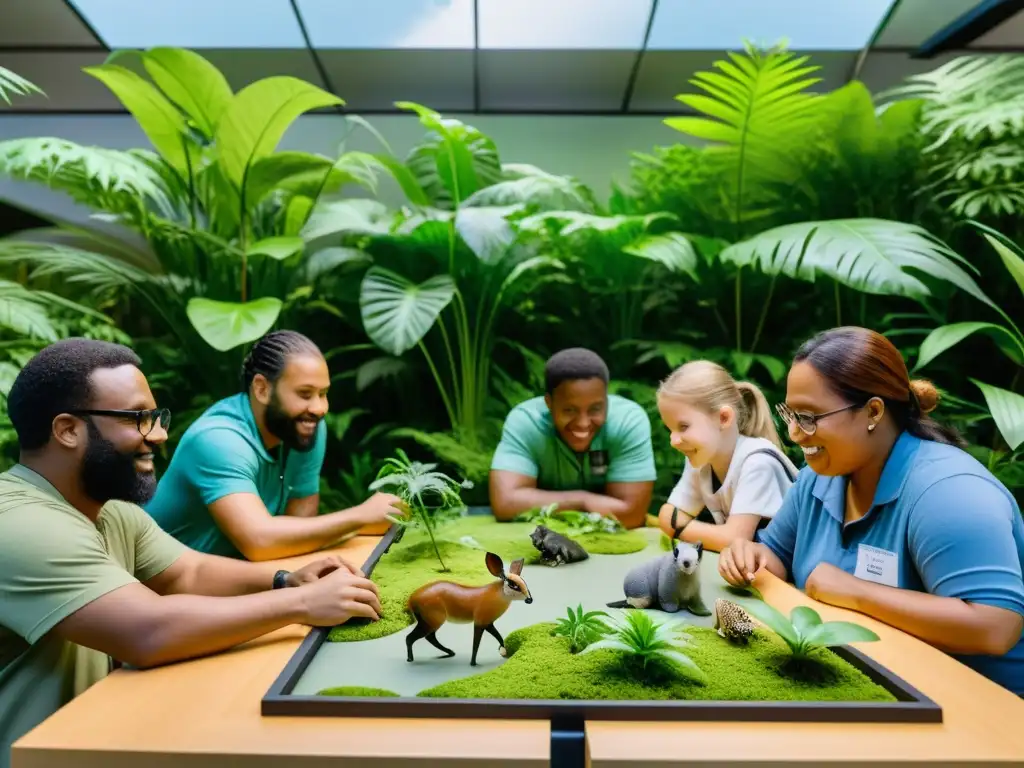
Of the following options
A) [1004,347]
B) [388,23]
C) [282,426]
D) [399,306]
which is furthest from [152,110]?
[1004,347]

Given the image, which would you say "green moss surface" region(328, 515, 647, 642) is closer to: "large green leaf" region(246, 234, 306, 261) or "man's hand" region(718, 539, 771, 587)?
"man's hand" region(718, 539, 771, 587)

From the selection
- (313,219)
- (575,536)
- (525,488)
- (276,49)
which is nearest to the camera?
(575,536)

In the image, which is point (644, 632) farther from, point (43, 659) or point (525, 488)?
point (525, 488)

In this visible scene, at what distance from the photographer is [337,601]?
152 cm

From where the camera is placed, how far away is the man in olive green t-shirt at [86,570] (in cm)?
136

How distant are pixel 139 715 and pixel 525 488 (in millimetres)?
1801

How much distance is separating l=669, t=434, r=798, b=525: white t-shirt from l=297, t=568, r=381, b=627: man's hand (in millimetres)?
1156

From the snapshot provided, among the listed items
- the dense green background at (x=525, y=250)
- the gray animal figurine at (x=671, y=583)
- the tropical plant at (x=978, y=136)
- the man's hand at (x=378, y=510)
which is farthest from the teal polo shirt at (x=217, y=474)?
the tropical plant at (x=978, y=136)

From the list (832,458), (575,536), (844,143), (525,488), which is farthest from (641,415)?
(844,143)

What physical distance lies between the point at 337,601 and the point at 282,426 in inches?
43.8

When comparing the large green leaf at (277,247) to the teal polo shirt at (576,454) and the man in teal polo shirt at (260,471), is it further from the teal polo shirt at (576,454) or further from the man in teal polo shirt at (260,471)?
the teal polo shirt at (576,454)

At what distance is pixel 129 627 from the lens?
1.36 metres

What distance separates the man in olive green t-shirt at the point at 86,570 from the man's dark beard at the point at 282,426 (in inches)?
30.8

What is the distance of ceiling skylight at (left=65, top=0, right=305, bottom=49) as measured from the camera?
5062mm
